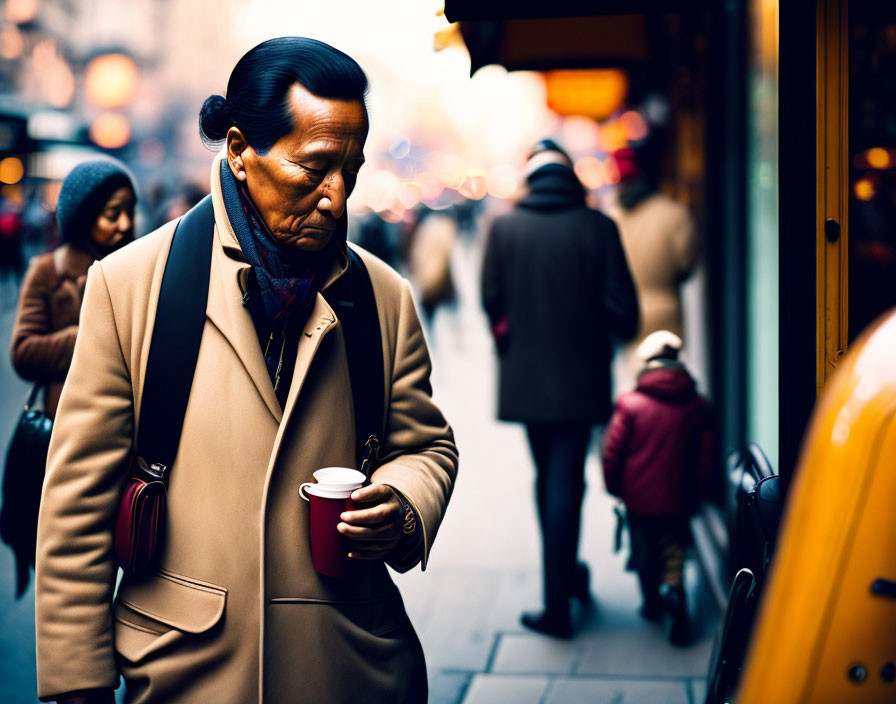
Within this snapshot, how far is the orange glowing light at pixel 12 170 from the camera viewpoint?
38.9 metres

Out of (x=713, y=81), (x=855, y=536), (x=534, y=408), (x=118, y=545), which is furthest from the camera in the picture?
(x=713, y=81)

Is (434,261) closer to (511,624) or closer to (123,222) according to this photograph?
(511,624)

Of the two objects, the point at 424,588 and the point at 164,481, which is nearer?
the point at 164,481

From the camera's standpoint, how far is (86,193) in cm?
450

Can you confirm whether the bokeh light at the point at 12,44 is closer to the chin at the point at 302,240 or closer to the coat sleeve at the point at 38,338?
the coat sleeve at the point at 38,338

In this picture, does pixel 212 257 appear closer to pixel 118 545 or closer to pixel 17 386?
pixel 118 545

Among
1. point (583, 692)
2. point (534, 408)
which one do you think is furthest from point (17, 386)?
point (583, 692)

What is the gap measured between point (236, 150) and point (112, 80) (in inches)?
671

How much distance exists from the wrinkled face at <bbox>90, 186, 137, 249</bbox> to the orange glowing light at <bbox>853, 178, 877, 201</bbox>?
2856 millimetres

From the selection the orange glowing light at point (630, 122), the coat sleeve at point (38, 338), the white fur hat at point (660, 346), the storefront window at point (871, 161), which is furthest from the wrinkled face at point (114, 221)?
the orange glowing light at point (630, 122)

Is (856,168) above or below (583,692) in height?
Result: above

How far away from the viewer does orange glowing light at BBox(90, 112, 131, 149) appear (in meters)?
33.3

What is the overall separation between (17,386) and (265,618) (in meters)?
11.3

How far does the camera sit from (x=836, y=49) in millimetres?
2564
